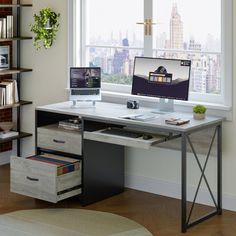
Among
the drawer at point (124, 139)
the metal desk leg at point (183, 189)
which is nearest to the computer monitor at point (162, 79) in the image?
the drawer at point (124, 139)

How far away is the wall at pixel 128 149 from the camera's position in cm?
506

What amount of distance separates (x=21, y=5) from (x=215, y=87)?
2.17 metres

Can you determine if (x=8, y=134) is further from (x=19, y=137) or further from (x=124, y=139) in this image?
(x=124, y=139)

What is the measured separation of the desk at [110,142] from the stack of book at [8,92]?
2.54 ft

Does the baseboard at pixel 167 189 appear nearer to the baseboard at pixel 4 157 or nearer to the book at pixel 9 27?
the baseboard at pixel 4 157

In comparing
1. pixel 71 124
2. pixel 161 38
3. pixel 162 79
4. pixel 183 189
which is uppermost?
pixel 161 38

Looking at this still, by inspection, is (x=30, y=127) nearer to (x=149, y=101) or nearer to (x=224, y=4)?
(x=149, y=101)

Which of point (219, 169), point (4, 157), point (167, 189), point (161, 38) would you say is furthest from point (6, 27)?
point (219, 169)

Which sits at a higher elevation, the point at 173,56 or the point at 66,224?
the point at 173,56

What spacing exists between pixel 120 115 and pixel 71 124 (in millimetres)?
511

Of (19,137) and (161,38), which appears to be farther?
(19,137)

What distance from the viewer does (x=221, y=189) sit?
5.05 metres

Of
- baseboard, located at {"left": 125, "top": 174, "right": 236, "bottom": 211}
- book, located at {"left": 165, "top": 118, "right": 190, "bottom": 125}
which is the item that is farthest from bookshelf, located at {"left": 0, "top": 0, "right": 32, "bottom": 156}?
book, located at {"left": 165, "top": 118, "right": 190, "bottom": 125}

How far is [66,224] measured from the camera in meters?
4.73
